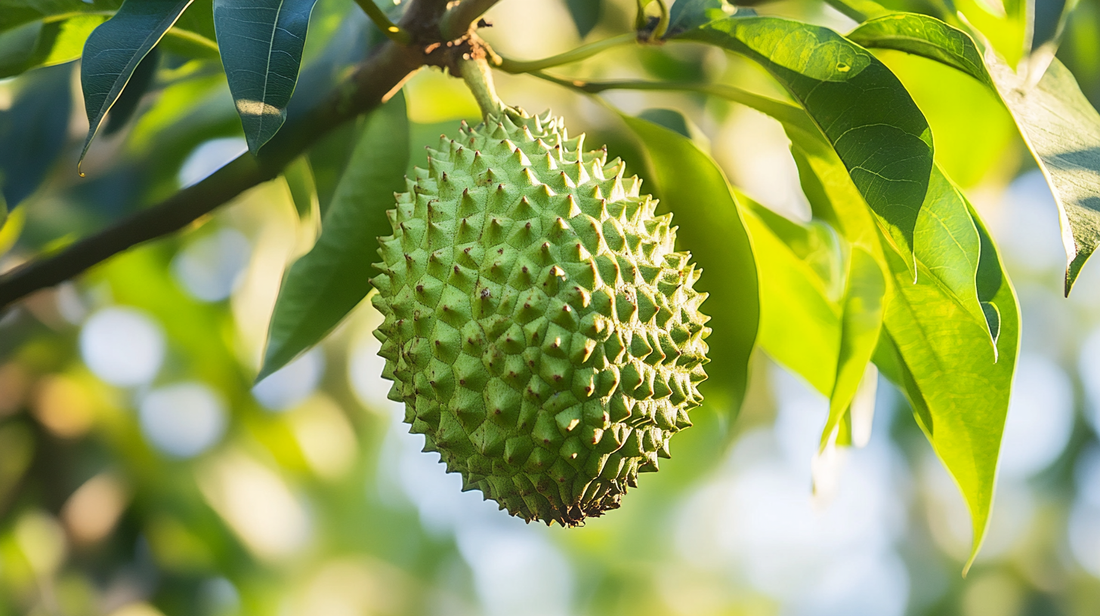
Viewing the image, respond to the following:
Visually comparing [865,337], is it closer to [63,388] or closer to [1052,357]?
[63,388]

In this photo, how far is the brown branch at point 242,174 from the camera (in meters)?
1.34

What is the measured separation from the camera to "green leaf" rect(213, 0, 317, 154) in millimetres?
967

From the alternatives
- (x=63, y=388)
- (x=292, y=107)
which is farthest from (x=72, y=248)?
(x=63, y=388)

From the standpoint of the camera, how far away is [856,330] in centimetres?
143

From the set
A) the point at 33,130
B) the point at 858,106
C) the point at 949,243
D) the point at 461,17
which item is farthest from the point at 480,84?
the point at 33,130

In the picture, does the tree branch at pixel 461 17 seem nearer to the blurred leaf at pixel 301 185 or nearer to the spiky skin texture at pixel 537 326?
the spiky skin texture at pixel 537 326

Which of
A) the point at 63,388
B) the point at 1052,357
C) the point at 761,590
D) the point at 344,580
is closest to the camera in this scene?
the point at 63,388

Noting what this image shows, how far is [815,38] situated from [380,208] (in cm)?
82

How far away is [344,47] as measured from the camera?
1.60 metres

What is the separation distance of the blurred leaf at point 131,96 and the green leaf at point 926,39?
1.27 m

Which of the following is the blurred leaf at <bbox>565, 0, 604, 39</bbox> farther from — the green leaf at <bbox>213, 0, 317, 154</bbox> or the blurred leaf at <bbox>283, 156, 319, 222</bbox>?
the green leaf at <bbox>213, 0, 317, 154</bbox>

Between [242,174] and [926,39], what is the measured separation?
1.11 metres

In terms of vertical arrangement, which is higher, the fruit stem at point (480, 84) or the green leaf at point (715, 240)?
the fruit stem at point (480, 84)

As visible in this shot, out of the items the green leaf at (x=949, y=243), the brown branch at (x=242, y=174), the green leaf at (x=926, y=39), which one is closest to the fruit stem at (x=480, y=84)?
the brown branch at (x=242, y=174)
